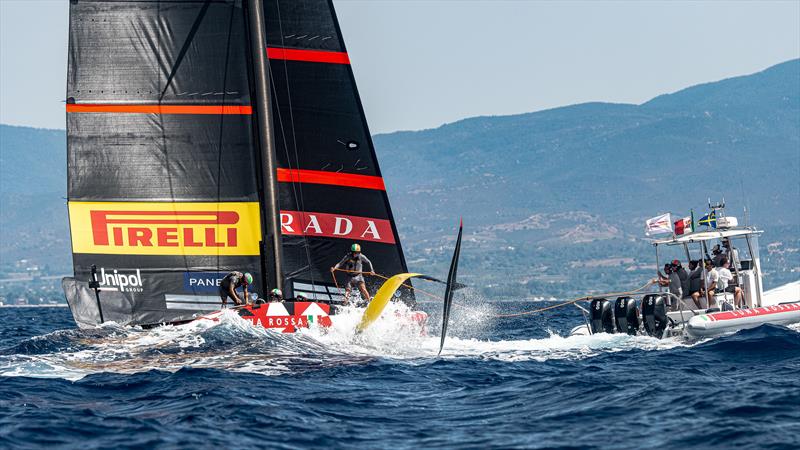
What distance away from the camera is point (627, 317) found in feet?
84.3

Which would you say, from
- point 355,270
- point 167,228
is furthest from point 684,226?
point 167,228

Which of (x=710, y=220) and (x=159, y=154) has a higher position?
(x=159, y=154)

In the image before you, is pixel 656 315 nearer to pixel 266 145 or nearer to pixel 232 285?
pixel 232 285

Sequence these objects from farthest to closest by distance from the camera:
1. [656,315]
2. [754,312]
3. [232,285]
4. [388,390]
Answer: [232,285]
[656,315]
[754,312]
[388,390]

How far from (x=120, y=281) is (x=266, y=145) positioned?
442 centimetres

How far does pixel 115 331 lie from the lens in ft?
84.6

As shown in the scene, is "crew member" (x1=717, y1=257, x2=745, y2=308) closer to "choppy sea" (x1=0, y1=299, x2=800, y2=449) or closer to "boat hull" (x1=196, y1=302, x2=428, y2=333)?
"choppy sea" (x1=0, y1=299, x2=800, y2=449)

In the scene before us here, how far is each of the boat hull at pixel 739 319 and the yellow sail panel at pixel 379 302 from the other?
590 centimetres

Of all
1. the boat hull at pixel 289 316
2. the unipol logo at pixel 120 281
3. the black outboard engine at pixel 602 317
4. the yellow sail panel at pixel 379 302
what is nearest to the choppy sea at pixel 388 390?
the boat hull at pixel 289 316

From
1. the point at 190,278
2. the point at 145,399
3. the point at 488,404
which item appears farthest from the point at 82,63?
the point at 488,404

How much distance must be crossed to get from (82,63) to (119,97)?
3.41 feet

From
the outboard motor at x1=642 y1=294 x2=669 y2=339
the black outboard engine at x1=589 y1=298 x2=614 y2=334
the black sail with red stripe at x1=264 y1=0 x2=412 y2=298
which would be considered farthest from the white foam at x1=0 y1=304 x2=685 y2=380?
the black sail with red stripe at x1=264 y1=0 x2=412 y2=298

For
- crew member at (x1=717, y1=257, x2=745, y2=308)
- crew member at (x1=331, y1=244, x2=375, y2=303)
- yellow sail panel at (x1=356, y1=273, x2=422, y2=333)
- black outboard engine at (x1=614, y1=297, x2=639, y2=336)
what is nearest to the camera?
yellow sail panel at (x1=356, y1=273, x2=422, y2=333)

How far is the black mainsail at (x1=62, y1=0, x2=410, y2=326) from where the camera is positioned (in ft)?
85.8
